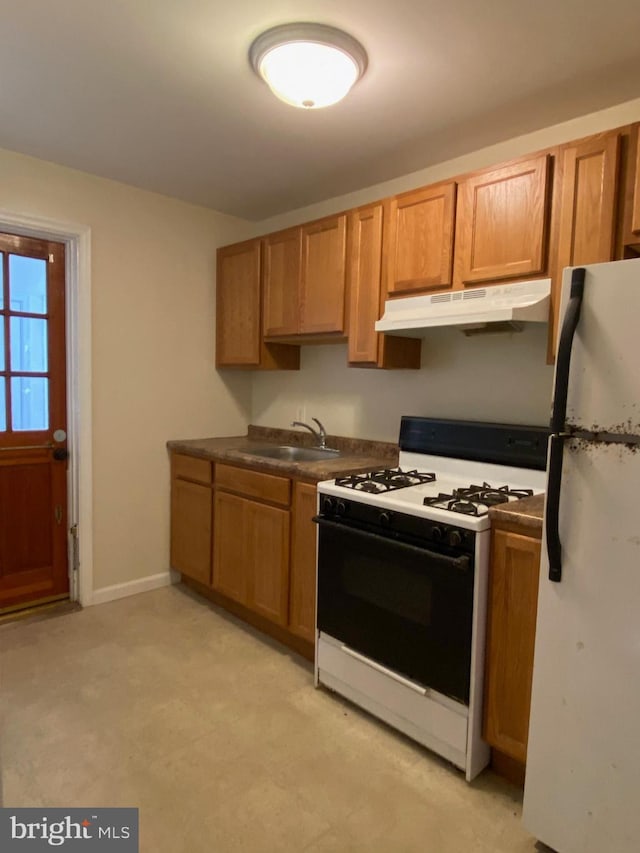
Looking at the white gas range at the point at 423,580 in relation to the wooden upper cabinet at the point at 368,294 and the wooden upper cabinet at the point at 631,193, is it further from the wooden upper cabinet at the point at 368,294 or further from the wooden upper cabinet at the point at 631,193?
the wooden upper cabinet at the point at 631,193

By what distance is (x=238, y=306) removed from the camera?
333 centimetres

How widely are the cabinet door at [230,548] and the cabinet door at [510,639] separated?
142cm

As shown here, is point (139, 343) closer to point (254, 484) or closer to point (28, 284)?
point (28, 284)

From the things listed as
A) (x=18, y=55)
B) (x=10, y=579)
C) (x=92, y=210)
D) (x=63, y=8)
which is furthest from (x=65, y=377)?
(x=63, y=8)

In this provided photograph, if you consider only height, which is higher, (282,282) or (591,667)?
(282,282)

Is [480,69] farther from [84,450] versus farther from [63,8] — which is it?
[84,450]

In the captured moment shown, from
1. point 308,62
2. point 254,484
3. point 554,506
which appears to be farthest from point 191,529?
point 308,62

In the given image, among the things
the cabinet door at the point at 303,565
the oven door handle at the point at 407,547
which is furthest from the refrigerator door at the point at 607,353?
the cabinet door at the point at 303,565

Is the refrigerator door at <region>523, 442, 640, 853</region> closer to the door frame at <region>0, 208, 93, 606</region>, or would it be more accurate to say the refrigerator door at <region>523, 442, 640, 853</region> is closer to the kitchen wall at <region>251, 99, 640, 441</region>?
the kitchen wall at <region>251, 99, 640, 441</region>

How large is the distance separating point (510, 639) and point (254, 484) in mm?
1455

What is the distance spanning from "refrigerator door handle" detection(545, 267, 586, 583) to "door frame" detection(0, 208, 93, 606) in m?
2.53

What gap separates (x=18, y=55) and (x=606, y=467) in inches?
92.4

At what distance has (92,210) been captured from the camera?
2955mm

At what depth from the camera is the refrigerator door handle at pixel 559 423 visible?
136 centimetres
